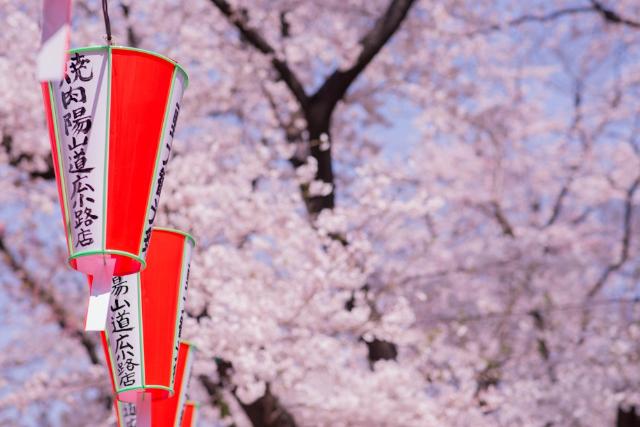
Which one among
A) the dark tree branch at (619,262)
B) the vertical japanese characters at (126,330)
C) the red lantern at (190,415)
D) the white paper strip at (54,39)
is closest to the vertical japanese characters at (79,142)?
the white paper strip at (54,39)

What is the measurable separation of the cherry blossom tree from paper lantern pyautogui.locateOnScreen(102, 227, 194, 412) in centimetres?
392

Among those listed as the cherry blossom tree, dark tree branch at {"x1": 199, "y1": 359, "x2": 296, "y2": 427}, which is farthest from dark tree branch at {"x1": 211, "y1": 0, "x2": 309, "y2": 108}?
dark tree branch at {"x1": 199, "y1": 359, "x2": 296, "y2": 427}

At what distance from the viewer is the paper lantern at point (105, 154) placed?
2.75m

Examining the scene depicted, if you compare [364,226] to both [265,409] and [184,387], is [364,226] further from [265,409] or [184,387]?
[184,387]

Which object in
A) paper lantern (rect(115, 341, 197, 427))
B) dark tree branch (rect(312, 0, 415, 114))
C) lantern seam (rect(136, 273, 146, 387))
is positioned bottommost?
paper lantern (rect(115, 341, 197, 427))

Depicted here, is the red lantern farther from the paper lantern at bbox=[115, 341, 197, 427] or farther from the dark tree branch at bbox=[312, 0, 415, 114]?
the dark tree branch at bbox=[312, 0, 415, 114]

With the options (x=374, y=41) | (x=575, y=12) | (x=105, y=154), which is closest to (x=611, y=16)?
(x=575, y=12)

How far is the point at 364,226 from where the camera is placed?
9594 millimetres

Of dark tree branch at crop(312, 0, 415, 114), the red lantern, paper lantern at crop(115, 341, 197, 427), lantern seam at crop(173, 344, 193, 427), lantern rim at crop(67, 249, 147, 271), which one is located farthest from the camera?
dark tree branch at crop(312, 0, 415, 114)

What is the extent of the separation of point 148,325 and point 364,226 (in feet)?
20.3

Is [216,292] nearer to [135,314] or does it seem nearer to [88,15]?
[135,314]

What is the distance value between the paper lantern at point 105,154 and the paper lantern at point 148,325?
70cm

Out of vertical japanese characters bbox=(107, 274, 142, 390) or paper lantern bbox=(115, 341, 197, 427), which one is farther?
paper lantern bbox=(115, 341, 197, 427)

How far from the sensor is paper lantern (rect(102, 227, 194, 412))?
350cm
